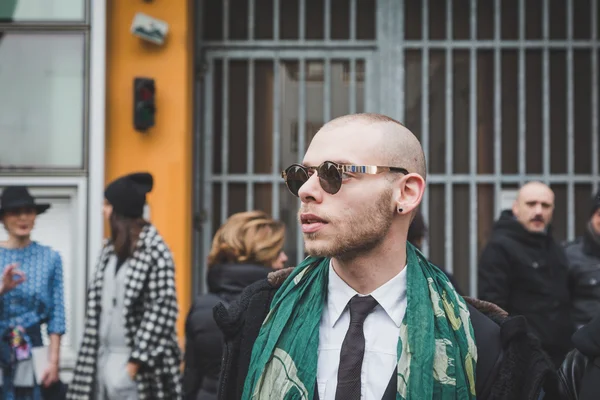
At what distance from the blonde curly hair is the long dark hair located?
908 millimetres

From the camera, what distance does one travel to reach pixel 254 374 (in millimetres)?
2459

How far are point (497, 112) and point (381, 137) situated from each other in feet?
17.3

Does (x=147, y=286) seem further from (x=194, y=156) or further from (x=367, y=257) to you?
(x=367, y=257)

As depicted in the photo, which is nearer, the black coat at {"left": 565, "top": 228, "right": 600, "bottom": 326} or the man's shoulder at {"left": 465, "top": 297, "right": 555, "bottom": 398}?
the man's shoulder at {"left": 465, "top": 297, "right": 555, "bottom": 398}

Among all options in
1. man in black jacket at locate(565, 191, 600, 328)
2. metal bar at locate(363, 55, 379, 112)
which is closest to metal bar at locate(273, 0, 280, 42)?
metal bar at locate(363, 55, 379, 112)

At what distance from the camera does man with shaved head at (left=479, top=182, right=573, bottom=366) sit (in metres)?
5.92

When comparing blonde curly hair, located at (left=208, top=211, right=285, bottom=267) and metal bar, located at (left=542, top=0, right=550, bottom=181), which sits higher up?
metal bar, located at (left=542, top=0, right=550, bottom=181)

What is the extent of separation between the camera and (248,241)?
459 centimetres

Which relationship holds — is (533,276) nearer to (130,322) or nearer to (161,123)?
(130,322)

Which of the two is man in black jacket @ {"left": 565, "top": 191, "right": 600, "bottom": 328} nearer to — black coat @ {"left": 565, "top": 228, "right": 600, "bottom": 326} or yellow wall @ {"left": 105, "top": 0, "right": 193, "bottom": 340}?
black coat @ {"left": 565, "top": 228, "right": 600, "bottom": 326}

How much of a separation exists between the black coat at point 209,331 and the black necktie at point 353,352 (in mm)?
2011

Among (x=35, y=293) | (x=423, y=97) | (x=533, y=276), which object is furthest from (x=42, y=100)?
(x=533, y=276)

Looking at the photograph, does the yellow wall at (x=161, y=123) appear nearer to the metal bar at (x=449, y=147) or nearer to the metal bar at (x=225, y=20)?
the metal bar at (x=225, y=20)

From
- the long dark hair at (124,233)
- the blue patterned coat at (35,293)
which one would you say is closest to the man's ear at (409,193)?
the long dark hair at (124,233)
